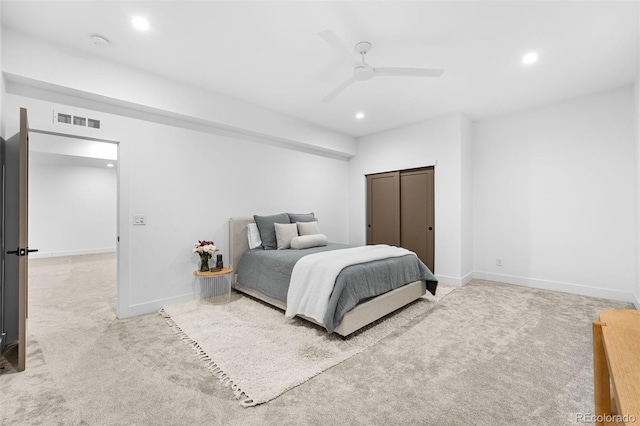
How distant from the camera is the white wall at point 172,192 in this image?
10.1 ft

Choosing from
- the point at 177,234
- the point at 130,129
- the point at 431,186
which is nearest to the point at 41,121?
the point at 130,129

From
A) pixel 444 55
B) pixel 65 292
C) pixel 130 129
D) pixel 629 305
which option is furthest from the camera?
pixel 65 292

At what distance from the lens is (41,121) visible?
8.61ft

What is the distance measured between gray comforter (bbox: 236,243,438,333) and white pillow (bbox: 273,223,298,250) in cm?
21

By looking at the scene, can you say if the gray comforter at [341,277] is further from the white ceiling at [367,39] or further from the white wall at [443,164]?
the white ceiling at [367,39]

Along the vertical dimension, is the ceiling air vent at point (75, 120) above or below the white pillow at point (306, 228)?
above

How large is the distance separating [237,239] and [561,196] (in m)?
4.63

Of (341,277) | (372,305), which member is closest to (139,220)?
(341,277)

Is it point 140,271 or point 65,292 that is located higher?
point 140,271

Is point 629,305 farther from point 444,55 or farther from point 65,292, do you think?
point 65,292

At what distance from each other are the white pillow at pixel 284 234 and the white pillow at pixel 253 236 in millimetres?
313

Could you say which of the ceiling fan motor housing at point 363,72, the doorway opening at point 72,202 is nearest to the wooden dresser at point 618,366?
the ceiling fan motor housing at point 363,72

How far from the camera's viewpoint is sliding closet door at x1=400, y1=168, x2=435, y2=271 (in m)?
4.67

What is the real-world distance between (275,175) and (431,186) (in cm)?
262
